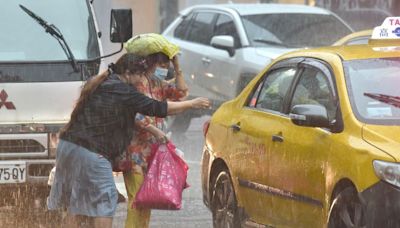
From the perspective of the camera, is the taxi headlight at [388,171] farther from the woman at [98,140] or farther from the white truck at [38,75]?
the white truck at [38,75]

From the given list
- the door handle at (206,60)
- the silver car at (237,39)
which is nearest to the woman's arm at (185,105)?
the silver car at (237,39)

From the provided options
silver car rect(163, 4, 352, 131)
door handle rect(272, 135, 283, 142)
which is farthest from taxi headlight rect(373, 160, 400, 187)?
silver car rect(163, 4, 352, 131)

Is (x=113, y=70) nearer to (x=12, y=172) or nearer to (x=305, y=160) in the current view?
(x=305, y=160)

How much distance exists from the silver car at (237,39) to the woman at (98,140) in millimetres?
7502

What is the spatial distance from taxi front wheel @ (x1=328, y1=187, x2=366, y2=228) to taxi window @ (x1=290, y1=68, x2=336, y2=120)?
0.80 m

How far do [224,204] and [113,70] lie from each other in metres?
1.87

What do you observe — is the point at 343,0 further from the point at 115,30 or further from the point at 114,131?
the point at 114,131

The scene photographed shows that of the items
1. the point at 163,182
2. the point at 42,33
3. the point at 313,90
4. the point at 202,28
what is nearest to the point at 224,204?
the point at 163,182

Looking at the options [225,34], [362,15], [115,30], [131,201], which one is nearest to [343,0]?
[362,15]

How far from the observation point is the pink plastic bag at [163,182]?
297 inches

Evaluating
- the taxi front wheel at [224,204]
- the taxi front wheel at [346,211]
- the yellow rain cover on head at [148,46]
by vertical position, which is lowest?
the taxi front wheel at [224,204]

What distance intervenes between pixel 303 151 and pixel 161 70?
191 centimetres

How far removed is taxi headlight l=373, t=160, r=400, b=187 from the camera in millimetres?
6427

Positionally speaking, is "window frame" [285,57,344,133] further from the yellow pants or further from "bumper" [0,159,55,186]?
"bumper" [0,159,55,186]
